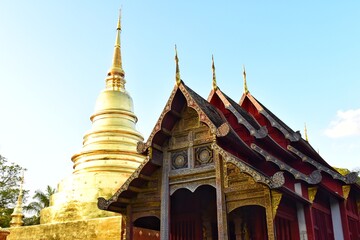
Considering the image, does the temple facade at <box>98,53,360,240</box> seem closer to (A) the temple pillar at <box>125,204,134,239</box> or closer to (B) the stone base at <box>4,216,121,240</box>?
(A) the temple pillar at <box>125,204,134,239</box>

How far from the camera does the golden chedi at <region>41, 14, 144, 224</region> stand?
17922 millimetres

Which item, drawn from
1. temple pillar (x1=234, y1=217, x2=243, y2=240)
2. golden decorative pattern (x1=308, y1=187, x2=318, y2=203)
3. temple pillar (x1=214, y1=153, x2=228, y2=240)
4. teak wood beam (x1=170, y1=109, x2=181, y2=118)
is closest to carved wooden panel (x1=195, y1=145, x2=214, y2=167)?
temple pillar (x1=214, y1=153, x2=228, y2=240)

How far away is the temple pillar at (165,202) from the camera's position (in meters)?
10.2

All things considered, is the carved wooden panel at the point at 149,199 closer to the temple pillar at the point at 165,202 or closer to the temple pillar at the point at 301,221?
the temple pillar at the point at 165,202

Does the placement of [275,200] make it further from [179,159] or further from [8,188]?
[8,188]

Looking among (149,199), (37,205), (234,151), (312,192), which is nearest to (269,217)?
(234,151)

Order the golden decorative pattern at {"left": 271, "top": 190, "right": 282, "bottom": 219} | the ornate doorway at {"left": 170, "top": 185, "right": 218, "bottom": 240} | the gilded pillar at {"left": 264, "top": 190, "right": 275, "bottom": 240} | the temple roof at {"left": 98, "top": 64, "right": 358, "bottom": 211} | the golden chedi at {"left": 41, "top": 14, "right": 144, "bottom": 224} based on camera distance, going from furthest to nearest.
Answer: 1. the golden chedi at {"left": 41, "top": 14, "right": 144, "bottom": 224}
2. the ornate doorway at {"left": 170, "top": 185, "right": 218, "bottom": 240}
3. the temple roof at {"left": 98, "top": 64, "right": 358, "bottom": 211}
4. the golden decorative pattern at {"left": 271, "top": 190, "right": 282, "bottom": 219}
5. the gilded pillar at {"left": 264, "top": 190, "right": 275, "bottom": 240}

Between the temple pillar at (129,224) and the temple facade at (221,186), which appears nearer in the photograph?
the temple facade at (221,186)

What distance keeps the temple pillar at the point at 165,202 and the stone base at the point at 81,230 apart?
4.40m

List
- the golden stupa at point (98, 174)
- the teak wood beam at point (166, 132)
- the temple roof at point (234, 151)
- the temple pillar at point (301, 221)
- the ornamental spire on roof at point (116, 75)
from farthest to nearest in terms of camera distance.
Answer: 1. the ornamental spire on roof at point (116, 75)
2. the golden stupa at point (98, 174)
3. the teak wood beam at point (166, 132)
4. the temple pillar at point (301, 221)
5. the temple roof at point (234, 151)

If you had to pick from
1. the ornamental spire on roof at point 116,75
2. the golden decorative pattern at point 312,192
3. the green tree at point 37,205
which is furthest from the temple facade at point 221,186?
the green tree at point 37,205

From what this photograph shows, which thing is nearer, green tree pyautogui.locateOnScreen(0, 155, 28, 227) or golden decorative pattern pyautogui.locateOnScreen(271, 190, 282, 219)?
golden decorative pattern pyautogui.locateOnScreen(271, 190, 282, 219)

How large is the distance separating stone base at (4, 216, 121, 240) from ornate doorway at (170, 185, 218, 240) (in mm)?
2792

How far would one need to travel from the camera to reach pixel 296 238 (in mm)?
10367
